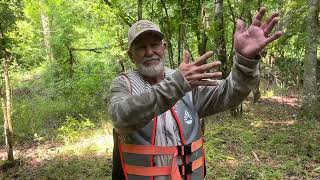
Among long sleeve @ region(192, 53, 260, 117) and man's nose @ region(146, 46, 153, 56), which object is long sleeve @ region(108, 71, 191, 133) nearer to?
long sleeve @ region(192, 53, 260, 117)

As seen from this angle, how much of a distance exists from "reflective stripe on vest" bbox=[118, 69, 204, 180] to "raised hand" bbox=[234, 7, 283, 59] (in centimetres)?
55

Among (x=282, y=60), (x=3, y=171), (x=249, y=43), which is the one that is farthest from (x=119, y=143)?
(x=282, y=60)

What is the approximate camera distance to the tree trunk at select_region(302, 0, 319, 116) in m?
9.69

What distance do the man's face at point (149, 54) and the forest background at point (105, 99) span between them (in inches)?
166

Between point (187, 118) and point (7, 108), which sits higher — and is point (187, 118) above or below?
above

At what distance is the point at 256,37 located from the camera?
215 centimetres

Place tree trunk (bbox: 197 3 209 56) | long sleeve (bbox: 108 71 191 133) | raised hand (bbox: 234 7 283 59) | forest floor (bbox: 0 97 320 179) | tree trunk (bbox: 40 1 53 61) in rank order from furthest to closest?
tree trunk (bbox: 40 1 53 61)
tree trunk (bbox: 197 3 209 56)
forest floor (bbox: 0 97 320 179)
raised hand (bbox: 234 7 283 59)
long sleeve (bbox: 108 71 191 133)

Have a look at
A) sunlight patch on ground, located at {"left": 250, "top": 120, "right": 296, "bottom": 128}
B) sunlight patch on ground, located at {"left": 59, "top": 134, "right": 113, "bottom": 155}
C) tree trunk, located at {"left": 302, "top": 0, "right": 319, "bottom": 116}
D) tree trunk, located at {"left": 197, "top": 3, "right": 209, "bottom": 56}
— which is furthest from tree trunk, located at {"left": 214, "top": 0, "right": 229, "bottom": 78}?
sunlight patch on ground, located at {"left": 59, "top": 134, "right": 113, "bottom": 155}

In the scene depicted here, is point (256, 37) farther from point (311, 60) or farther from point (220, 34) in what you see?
point (311, 60)

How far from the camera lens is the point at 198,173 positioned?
252 centimetres

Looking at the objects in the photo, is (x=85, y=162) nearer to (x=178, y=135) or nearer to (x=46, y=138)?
(x=46, y=138)

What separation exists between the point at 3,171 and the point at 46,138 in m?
2.64

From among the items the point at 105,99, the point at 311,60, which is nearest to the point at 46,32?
the point at 105,99

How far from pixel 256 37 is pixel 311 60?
27.9 feet
